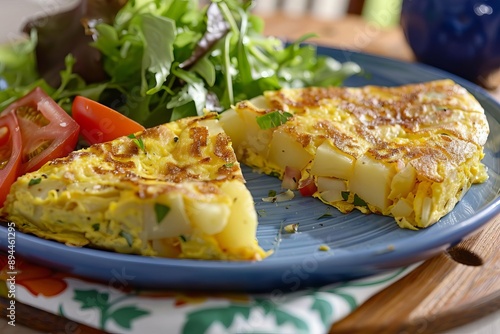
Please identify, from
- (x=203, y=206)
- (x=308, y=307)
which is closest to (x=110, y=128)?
(x=203, y=206)

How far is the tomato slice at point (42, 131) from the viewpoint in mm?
3352

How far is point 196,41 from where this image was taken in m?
4.15

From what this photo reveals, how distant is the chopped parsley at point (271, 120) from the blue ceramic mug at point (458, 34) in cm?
231

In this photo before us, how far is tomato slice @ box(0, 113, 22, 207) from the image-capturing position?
122 inches

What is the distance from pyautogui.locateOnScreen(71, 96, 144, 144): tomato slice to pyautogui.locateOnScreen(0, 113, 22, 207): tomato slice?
366mm

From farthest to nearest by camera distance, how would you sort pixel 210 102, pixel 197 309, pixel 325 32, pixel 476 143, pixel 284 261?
pixel 325 32
pixel 210 102
pixel 476 143
pixel 284 261
pixel 197 309

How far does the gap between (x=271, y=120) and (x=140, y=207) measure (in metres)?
1.19

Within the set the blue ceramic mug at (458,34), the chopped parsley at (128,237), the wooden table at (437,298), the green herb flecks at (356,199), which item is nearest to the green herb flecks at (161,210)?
the chopped parsley at (128,237)

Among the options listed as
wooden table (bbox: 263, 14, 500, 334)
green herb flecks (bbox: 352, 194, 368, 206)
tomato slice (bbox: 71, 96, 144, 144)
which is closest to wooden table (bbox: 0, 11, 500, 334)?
wooden table (bbox: 263, 14, 500, 334)

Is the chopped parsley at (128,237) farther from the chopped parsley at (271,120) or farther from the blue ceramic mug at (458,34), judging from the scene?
the blue ceramic mug at (458,34)

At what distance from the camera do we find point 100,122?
3631mm

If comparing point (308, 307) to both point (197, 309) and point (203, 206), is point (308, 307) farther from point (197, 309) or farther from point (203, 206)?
point (203, 206)

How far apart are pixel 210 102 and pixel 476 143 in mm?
1631

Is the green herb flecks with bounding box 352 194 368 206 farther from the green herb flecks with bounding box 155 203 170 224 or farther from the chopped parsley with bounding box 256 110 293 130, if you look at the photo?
the green herb flecks with bounding box 155 203 170 224
